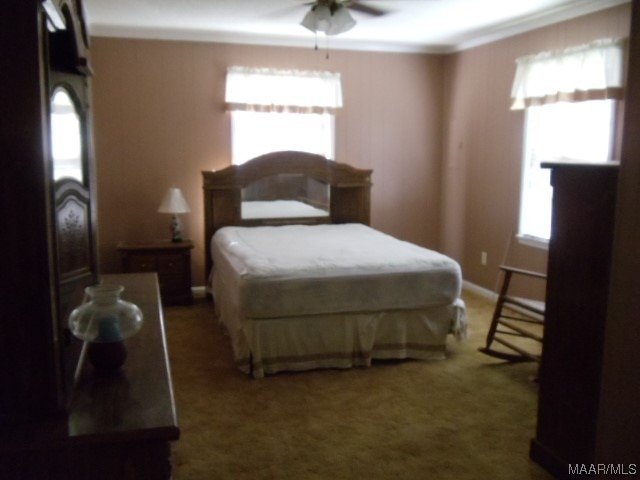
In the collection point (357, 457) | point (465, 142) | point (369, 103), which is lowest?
point (357, 457)

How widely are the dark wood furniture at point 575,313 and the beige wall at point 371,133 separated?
2196mm

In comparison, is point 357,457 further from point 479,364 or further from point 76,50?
point 76,50

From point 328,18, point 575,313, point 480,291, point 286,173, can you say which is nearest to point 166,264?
point 286,173

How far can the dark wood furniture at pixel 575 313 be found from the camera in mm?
2205

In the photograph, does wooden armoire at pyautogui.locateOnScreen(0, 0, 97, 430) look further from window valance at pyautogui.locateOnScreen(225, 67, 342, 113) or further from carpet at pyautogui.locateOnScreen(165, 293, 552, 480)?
window valance at pyautogui.locateOnScreen(225, 67, 342, 113)

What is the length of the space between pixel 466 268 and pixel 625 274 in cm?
413

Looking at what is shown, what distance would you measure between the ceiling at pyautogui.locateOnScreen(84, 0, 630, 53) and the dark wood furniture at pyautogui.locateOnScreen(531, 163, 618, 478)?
6.99 ft

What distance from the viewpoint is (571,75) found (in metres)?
4.04

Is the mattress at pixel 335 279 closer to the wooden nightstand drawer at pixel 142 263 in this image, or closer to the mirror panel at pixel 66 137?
the wooden nightstand drawer at pixel 142 263

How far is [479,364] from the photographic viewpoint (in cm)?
367

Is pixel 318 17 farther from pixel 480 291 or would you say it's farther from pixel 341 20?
pixel 480 291

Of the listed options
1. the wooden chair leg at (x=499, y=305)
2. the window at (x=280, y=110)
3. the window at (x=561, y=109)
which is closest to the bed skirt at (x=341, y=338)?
the wooden chair leg at (x=499, y=305)

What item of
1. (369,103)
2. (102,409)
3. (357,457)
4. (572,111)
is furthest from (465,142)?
(102,409)

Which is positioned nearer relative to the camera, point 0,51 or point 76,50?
point 0,51
